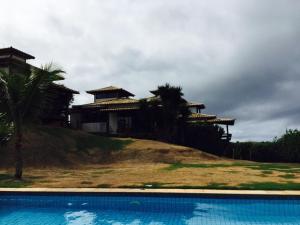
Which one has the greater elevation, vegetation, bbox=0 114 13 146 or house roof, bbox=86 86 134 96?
house roof, bbox=86 86 134 96

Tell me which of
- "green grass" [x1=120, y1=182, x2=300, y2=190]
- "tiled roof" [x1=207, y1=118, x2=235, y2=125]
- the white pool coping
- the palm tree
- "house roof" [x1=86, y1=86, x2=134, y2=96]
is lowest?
the white pool coping

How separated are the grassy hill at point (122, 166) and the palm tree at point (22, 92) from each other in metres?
3.19

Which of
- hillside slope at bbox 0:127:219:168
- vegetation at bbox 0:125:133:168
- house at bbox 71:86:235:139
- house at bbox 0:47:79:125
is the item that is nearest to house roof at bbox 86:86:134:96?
house at bbox 71:86:235:139

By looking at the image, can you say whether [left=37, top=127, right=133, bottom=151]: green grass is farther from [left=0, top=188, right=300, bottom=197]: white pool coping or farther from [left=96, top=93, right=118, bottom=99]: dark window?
[left=0, top=188, right=300, bottom=197]: white pool coping

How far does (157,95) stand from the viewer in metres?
40.1

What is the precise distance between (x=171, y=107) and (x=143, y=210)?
86.1 feet

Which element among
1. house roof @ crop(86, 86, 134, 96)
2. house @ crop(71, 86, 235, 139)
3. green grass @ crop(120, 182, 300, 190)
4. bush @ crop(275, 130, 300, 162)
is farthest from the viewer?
house roof @ crop(86, 86, 134, 96)

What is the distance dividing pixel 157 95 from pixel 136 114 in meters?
5.16

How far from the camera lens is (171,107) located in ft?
126

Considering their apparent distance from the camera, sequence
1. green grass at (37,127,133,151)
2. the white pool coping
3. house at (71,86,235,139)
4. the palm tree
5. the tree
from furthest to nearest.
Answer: house at (71,86,235,139) → the tree → green grass at (37,127,133,151) → the palm tree → the white pool coping

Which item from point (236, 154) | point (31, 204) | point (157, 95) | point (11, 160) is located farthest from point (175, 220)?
point (236, 154)

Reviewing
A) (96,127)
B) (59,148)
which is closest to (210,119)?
(96,127)

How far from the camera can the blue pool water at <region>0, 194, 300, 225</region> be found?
453 inches

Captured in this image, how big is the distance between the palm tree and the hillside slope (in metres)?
6.88
